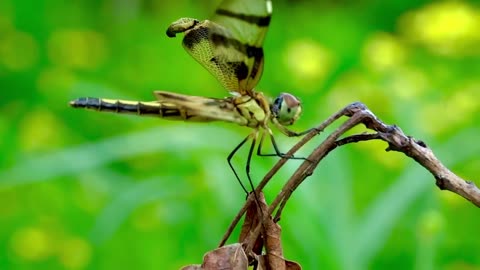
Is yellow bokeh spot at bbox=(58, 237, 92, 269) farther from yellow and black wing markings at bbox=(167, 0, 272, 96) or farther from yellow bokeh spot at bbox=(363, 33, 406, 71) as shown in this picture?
yellow and black wing markings at bbox=(167, 0, 272, 96)

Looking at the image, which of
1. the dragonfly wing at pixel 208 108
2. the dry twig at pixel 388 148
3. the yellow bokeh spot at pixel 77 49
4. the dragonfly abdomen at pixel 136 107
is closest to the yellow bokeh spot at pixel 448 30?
the yellow bokeh spot at pixel 77 49

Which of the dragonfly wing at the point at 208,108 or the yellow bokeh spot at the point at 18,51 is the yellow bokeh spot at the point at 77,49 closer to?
the yellow bokeh spot at the point at 18,51

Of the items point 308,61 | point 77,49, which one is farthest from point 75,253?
point 77,49

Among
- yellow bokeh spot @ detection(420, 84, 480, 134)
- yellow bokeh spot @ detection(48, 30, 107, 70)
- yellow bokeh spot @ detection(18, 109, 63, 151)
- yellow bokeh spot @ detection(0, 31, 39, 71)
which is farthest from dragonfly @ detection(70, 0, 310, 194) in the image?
yellow bokeh spot @ detection(0, 31, 39, 71)

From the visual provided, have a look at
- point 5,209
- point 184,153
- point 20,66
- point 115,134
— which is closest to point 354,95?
point 184,153

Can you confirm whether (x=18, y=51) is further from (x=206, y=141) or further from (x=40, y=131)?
(x=206, y=141)

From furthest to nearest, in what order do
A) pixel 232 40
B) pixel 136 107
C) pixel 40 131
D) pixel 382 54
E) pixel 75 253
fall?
1. pixel 382 54
2. pixel 40 131
3. pixel 75 253
4. pixel 136 107
5. pixel 232 40

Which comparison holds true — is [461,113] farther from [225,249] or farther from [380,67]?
[225,249]
